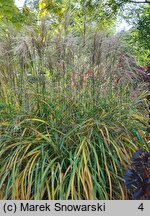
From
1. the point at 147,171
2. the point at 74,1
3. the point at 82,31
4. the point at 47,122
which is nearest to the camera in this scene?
the point at 147,171

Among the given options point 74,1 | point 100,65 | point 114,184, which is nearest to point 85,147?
point 114,184

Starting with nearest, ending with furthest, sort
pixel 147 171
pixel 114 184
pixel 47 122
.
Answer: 1. pixel 147 171
2. pixel 114 184
3. pixel 47 122

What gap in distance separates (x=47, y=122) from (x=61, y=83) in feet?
1.50

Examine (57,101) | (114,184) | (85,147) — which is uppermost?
(57,101)

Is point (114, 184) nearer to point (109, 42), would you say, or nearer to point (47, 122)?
point (47, 122)

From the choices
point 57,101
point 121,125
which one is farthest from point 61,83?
point 121,125

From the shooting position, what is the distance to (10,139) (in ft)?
9.36

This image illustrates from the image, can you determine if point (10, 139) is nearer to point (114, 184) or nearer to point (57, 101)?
point (57, 101)

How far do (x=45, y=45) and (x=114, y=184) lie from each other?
133cm

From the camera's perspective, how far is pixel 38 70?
3.20 metres

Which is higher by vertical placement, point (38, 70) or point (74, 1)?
point (74, 1)

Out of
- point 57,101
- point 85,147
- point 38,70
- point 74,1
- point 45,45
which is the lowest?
point 85,147

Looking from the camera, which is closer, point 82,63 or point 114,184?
point 114,184

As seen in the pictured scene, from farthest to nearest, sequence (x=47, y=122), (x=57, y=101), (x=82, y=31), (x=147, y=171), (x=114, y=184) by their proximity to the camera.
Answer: (x=82, y=31)
(x=57, y=101)
(x=47, y=122)
(x=114, y=184)
(x=147, y=171)
